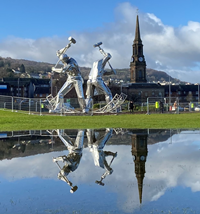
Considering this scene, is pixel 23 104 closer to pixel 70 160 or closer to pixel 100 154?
pixel 100 154

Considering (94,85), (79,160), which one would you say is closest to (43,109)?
(94,85)

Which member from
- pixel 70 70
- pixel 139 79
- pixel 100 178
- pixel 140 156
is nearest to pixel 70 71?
pixel 70 70

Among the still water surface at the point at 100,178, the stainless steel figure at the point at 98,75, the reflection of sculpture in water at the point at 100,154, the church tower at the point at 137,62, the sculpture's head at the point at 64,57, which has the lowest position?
the still water surface at the point at 100,178

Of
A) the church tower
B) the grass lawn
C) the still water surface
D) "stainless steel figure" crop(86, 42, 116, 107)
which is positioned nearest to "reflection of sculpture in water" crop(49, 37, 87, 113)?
"stainless steel figure" crop(86, 42, 116, 107)

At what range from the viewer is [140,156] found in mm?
9531

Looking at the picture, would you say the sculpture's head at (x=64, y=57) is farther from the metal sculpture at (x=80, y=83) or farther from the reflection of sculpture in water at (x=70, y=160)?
the reflection of sculpture in water at (x=70, y=160)

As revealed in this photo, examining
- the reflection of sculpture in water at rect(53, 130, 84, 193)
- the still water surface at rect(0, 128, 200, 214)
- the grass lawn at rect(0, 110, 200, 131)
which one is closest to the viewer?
the still water surface at rect(0, 128, 200, 214)

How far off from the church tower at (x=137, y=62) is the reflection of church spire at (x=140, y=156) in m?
116

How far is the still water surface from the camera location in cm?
541

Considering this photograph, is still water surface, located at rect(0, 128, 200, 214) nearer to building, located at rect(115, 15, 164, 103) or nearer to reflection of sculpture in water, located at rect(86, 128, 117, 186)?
reflection of sculpture in water, located at rect(86, 128, 117, 186)

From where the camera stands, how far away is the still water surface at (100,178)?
17.8 feet

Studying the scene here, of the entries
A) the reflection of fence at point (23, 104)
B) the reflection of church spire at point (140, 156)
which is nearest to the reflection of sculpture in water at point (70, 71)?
the reflection of fence at point (23, 104)

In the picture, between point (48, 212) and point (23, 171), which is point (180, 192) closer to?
point (48, 212)

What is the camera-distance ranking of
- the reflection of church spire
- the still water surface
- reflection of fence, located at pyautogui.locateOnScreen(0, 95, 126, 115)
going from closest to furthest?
the still water surface < the reflection of church spire < reflection of fence, located at pyautogui.locateOnScreen(0, 95, 126, 115)
